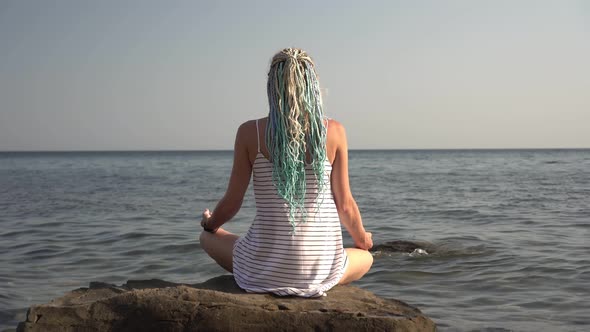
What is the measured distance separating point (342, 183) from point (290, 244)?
54 cm

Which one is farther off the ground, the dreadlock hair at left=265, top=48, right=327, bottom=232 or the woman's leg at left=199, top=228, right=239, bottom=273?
the dreadlock hair at left=265, top=48, right=327, bottom=232

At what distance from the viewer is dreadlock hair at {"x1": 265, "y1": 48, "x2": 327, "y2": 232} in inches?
158

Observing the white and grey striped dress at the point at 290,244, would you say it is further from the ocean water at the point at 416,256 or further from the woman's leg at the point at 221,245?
the ocean water at the point at 416,256

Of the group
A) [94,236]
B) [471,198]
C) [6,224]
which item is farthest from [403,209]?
[6,224]

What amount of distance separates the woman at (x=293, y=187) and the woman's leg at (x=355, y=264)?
0.26 ft

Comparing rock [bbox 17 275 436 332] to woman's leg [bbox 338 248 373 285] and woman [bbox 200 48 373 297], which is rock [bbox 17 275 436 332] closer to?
woman [bbox 200 48 373 297]

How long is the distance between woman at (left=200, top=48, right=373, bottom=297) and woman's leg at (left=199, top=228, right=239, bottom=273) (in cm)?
24

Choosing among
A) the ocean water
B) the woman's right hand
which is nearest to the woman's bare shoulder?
the woman's right hand

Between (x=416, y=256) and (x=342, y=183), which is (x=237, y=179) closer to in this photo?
(x=342, y=183)

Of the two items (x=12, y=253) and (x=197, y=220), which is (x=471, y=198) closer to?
(x=197, y=220)

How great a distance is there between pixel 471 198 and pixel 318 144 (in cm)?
1342

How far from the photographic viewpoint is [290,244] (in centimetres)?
415

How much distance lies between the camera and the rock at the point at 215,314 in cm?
358

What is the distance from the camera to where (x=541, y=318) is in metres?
5.39
